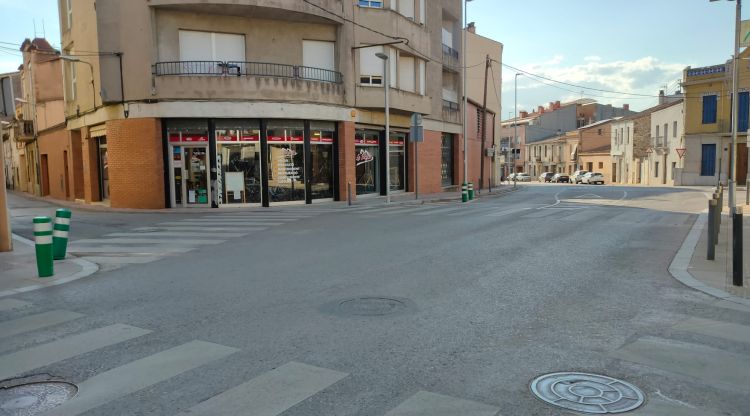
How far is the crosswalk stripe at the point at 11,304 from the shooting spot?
6.71m

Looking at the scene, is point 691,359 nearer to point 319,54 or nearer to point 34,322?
point 34,322

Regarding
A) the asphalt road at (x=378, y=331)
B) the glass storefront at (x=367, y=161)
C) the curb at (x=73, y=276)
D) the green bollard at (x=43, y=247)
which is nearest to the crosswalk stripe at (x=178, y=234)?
the asphalt road at (x=378, y=331)

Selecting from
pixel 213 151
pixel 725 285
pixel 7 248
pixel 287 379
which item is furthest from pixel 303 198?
pixel 287 379

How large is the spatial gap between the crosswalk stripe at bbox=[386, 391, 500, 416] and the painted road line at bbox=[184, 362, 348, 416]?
665 mm

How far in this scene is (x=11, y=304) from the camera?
6.91 m

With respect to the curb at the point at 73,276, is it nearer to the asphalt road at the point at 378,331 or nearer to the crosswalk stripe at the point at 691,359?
the asphalt road at the point at 378,331

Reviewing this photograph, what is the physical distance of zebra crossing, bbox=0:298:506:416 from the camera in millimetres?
3654

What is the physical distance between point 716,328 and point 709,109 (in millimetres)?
46726

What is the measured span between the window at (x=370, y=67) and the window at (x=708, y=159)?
3340cm

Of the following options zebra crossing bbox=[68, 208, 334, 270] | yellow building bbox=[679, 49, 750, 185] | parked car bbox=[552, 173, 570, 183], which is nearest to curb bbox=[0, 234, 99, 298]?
zebra crossing bbox=[68, 208, 334, 270]

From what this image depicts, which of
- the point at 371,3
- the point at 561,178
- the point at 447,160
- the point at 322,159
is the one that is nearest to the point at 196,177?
the point at 322,159

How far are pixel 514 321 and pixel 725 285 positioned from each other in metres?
3.62

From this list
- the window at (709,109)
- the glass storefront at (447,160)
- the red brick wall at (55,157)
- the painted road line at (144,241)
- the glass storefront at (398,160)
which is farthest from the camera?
the window at (709,109)

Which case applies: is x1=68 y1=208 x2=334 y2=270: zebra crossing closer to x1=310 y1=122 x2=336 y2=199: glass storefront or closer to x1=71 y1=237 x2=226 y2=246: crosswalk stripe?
x1=71 y1=237 x2=226 y2=246: crosswalk stripe
